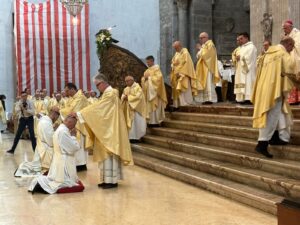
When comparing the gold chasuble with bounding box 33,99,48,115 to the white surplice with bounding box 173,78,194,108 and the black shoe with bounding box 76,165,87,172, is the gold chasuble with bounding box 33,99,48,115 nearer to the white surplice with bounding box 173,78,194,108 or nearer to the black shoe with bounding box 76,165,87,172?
the white surplice with bounding box 173,78,194,108

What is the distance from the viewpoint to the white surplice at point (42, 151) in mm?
7516

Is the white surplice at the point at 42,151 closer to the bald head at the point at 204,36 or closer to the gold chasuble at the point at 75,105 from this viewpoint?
the gold chasuble at the point at 75,105

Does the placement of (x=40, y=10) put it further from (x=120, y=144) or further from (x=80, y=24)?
(x=120, y=144)

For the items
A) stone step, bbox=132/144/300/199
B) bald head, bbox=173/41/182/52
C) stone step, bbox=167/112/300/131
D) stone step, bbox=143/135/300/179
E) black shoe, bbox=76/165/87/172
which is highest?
bald head, bbox=173/41/182/52

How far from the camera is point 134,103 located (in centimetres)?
1070

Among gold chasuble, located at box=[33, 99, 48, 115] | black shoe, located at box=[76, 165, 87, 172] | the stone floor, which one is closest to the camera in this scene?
the stone floor

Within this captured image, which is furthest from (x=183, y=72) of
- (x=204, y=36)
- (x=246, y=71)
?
(x=246, y=71)

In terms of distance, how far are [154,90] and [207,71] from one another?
1.42 meters

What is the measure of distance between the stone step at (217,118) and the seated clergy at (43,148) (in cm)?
334

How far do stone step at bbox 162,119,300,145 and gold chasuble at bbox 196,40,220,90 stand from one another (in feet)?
4.39

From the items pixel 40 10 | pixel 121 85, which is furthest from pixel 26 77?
pixel 121 85

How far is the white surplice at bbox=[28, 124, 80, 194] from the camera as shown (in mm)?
6699

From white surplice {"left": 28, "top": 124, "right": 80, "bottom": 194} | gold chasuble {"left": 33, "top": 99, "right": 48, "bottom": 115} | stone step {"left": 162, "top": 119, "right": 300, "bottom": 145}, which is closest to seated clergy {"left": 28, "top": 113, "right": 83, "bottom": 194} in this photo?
white surplice {"left": 28, "top": 124, "right": 80, "bottom": 194}

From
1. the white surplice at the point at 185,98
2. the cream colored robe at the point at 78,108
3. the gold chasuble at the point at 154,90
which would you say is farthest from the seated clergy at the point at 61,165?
the white surplice at the point at 185,98
